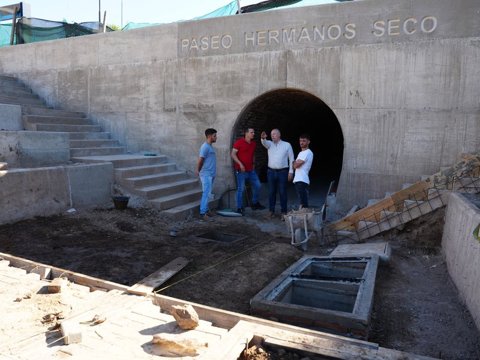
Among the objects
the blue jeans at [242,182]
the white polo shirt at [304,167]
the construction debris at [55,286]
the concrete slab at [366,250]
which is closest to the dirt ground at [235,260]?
the concrete slab at [366,250]

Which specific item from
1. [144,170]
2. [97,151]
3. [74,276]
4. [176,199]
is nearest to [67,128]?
[97,151]

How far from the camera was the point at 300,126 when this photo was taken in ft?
42.2

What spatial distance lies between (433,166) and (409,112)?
3.42 feet

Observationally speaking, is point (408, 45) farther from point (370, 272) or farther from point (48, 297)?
point (48, 297)

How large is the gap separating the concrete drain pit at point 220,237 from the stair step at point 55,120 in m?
4.97

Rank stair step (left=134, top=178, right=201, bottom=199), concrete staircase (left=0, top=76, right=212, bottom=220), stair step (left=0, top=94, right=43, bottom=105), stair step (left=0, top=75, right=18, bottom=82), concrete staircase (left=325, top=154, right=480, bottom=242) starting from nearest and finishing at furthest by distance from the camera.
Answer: concrete staircase (left=325, top=154, right=480, bottom=242) < stair step (left=134, top=178, right=201, bottom=199) < concrete staircase (left=0, top=76, right=212, bottom=220) < stair step (left=0, top=94, right=43, bottom=105) < stair step (left=0, top=75, right=18, bottom=82)

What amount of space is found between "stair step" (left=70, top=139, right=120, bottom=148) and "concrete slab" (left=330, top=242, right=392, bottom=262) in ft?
20.2

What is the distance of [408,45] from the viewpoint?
24.2 feet

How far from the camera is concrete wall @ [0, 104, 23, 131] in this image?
8.64 metres

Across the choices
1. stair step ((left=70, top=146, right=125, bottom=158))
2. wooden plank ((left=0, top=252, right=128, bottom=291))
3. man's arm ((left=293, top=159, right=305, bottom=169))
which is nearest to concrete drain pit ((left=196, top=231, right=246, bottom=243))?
man's arm ((left=293, top=159, right=305, bottom=169))

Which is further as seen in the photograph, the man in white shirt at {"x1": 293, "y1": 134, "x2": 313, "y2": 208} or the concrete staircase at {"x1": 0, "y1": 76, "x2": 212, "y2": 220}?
the concrete staircase at {"x1": 0, "y1": 76, "x2": 212, "y2": 220}

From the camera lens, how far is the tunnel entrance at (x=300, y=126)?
9344 millimetres

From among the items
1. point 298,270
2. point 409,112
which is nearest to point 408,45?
point 409,112

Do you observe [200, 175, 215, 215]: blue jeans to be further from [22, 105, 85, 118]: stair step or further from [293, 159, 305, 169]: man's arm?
[22, 105, 85, 118]: stair step
